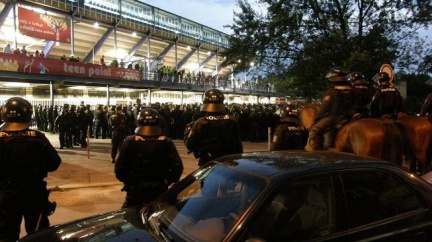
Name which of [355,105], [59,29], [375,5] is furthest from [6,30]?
[355,105]

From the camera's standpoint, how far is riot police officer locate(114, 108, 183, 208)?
14.0ft

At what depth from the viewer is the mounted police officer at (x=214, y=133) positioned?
5.59 m

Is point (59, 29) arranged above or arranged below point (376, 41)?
above

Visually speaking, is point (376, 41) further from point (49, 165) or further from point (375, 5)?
point (49, 165)

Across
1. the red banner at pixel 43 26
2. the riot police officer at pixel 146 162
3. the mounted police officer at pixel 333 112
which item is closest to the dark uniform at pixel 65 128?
the red banner at pixel 43 26

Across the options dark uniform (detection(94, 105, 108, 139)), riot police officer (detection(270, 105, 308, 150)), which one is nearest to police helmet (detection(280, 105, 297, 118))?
riot police officer (detection(270, 105, 308, 150))

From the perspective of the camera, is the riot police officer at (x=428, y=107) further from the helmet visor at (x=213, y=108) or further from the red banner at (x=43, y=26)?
the red banner at (x=43, y=26)

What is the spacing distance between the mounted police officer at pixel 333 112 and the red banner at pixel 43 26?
21575mm

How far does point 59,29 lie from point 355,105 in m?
23.4

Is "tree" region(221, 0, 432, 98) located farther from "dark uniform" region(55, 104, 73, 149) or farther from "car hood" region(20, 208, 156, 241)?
"car hood" region(20, 208, 156, 241)

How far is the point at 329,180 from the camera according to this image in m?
2.84

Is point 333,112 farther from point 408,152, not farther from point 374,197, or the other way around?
point 374,197

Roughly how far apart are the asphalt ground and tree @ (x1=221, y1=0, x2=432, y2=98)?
21.5 feet

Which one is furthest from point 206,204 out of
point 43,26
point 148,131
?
point 43,26
